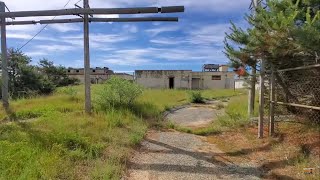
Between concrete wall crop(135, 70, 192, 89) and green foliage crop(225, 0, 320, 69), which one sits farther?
concrete wall crop(135, 70, 192, 89)

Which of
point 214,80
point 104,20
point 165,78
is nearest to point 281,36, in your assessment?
point 104,20

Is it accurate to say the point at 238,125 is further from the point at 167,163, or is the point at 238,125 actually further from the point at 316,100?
A: the point at 167,163

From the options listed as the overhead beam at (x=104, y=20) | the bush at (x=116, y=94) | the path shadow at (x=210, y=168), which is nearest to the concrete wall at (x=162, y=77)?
the bush at (x=116, y=94)

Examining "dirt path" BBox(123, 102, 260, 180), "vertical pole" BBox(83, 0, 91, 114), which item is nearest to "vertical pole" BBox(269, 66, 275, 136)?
"dirt path" BBox(123, 102, 260, 180)

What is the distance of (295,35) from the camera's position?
224 inches

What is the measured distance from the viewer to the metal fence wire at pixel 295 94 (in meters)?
7.51

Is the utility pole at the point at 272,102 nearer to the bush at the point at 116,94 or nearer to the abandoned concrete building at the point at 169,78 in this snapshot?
the bush at the point at 116,94

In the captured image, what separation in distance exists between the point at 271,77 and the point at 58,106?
30.2 ft

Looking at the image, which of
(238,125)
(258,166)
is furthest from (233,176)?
(238,125)

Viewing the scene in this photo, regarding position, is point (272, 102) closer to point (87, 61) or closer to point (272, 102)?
point (272, 102)

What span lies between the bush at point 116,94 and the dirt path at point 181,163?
5.29 meters

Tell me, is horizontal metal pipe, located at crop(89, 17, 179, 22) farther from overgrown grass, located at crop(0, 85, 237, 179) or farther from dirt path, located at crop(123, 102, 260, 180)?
dirt path, located at crop(123, 102, 260, 180)

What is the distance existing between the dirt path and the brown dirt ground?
0.32 m

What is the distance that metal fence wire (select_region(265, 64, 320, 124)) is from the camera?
7508 mm
